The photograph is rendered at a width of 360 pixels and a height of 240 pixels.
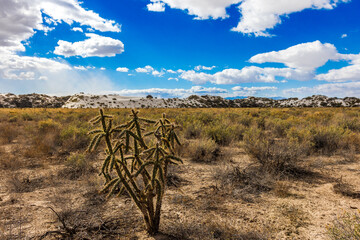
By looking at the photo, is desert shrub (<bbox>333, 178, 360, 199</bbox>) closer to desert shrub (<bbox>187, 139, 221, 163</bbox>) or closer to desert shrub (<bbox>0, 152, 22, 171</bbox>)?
desert shrub (<bbox>187, 139, 221, 163</bbox>)

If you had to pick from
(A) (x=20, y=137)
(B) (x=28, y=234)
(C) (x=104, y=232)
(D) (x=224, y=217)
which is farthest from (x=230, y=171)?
(A) (x=20, y=137)

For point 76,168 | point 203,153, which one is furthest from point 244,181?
point 76,168

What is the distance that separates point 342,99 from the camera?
49.5 meters

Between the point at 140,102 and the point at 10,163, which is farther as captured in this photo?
the point at 140,102

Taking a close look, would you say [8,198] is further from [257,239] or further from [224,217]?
[257,239]

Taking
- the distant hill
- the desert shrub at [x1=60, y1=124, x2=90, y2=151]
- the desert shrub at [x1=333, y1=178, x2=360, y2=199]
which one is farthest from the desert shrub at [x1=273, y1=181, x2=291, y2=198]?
the distant hill

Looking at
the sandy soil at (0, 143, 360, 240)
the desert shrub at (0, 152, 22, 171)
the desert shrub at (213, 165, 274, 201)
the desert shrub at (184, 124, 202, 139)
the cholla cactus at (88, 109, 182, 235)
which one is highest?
the cholla cactus at (88, 109, 182, 235)

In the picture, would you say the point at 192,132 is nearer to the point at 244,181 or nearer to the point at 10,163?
the point at 244,181

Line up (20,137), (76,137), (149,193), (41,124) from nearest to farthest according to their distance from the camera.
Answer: (149,193) < (76,137) < (20,137) < (41,124)

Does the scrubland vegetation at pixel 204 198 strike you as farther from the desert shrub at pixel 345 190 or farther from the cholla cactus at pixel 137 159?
the cholla cactus at pixel 137 159

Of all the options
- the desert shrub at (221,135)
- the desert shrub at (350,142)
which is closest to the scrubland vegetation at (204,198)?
the desert shrub at (350,142)

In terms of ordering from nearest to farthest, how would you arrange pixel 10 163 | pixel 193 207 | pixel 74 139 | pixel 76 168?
pixel 193 207, pixel 76 168, pixel 10 163, pixel 74 139

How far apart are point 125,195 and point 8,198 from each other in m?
2.32

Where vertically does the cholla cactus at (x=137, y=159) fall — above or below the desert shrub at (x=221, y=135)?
above
